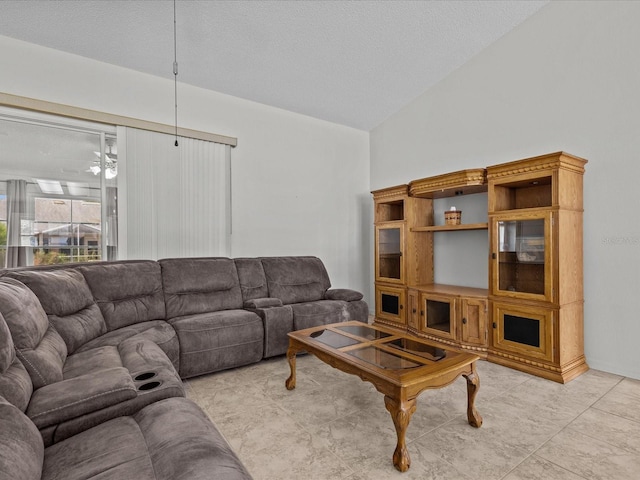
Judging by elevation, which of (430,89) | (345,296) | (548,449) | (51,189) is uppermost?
(430,89)

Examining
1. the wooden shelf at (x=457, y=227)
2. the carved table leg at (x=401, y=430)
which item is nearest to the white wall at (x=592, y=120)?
the wooden shelf at (x=457, y=227)

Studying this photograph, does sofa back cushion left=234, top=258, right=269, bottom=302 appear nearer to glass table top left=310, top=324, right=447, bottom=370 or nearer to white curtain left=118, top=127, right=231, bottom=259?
white curtain left=118, top=127, right=231, bottom=259

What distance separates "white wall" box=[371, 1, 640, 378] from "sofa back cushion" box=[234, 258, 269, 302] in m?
2.78

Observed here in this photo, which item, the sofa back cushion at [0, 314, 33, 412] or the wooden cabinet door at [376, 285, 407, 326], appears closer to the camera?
the sofa back cushion at [0, 314, 33, 412]

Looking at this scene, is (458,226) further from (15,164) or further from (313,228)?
(15,164)

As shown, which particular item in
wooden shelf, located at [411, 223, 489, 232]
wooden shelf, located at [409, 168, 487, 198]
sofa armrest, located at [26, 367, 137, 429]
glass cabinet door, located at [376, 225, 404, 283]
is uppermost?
wooden shelf, located at [409, 168, 487, 198]

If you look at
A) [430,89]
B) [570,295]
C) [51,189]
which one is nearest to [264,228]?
[51,189]

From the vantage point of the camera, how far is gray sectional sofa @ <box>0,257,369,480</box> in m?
1.09

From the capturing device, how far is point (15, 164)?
2.96 metres

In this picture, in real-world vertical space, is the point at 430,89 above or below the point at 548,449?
above

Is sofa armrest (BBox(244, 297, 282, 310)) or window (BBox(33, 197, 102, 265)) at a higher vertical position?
window (BBox(33, 197, 102, 265))

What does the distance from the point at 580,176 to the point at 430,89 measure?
6.84 feet

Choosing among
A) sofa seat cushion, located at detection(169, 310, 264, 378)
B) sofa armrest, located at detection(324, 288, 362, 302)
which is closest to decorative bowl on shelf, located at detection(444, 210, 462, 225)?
sofa armrest, located at detection(324, 288, 362, 302)

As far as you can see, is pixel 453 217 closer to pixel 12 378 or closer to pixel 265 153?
pixel 265 153
